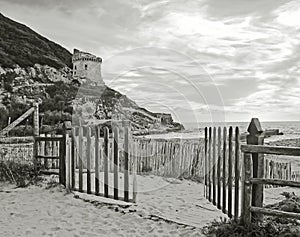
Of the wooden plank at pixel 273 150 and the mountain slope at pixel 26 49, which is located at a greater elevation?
the mountain slope at pixel 26 49

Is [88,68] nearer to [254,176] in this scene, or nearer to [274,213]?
[254,176]

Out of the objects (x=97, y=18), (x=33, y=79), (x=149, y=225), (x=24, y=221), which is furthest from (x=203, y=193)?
(x=33, y=79)

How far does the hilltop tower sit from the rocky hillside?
25.0 inches

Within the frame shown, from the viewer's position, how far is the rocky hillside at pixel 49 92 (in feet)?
52.5

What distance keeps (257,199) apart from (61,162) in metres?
4.35

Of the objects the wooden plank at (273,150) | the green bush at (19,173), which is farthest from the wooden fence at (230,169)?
the green bush at (19,173)

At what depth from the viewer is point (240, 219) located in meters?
4.79

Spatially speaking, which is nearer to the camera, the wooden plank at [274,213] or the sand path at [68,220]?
the wooden plank at [274,213]

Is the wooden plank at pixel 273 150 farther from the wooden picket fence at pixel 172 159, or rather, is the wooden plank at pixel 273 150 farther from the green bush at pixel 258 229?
the wooden picket fence at pixel 172 159

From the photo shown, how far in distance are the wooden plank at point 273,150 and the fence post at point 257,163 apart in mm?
188

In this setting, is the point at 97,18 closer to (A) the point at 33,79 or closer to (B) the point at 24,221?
(A) the point at 33,79

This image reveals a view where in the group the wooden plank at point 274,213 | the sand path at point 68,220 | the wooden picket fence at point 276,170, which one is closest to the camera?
the wooden plank at point 274,213

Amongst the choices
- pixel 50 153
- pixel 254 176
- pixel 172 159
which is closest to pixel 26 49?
pixel 50 153

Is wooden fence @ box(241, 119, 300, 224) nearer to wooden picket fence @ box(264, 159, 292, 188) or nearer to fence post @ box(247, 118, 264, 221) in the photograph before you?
fence post @ box(247, 118, 264, 221)
